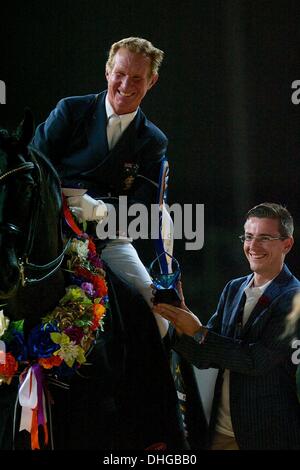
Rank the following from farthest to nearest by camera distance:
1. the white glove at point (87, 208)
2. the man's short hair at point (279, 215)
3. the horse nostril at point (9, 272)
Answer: the man's short hair at point (279, 215)
the white glove at point (87, 208)
the horse nostril at point (9, 272)

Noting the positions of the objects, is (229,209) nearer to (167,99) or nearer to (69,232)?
(167,99)

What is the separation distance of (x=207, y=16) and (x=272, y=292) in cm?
103

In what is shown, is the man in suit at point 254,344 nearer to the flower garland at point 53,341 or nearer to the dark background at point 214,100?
the dark background at point 214,100

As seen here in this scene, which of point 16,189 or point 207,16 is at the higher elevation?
point 207,16

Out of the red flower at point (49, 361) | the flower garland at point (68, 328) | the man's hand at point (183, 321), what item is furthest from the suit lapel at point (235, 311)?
the red flower at point (49, 361)

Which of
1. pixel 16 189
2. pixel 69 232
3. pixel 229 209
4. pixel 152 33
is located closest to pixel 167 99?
pixel 152 33

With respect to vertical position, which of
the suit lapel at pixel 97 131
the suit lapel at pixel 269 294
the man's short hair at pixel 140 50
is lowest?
the suit lapel at pixel 269 294

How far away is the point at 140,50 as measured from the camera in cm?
238

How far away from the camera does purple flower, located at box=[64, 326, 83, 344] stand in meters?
1.98

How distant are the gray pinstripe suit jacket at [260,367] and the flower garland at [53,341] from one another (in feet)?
1.46

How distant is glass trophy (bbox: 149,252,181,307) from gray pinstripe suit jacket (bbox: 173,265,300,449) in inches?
6.1

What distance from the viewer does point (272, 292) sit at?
2338mm

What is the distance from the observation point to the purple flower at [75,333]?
198 centimetres

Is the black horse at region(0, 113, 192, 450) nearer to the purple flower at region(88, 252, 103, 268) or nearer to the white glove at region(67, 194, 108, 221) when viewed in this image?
the purple flower at region(88, 252, 103, 268)
